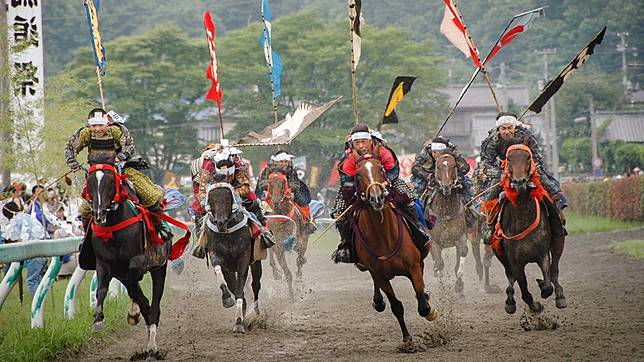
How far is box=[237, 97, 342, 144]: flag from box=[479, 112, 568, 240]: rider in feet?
8.57

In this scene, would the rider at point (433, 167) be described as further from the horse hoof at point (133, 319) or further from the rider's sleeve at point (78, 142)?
the rider's sleeve at point (78, 142)

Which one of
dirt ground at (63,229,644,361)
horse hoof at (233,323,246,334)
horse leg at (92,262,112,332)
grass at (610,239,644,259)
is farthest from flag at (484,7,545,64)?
grass at (610,239,644,259)

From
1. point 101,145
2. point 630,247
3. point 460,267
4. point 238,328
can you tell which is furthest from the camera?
point 630,247

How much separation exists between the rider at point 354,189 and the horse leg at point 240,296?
181cm

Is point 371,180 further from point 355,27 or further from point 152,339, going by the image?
point 355,27

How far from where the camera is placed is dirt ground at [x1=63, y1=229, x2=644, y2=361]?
35.6ft

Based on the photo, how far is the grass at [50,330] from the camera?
34.9 ft

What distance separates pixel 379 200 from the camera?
10.8m

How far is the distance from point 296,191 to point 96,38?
563 cm

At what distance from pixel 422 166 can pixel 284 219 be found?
9.02 ft

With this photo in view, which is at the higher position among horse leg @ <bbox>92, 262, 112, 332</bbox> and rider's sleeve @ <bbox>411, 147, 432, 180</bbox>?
rider's sleeve @ <bbox>411, 147, 432, 180</bbox>

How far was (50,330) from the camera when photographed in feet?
38.0

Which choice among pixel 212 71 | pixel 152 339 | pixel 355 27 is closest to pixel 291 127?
pixel 355 27

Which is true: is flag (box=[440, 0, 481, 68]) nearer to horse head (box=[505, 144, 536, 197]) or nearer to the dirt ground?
horse head (box=[505, 144, 536, 197])
